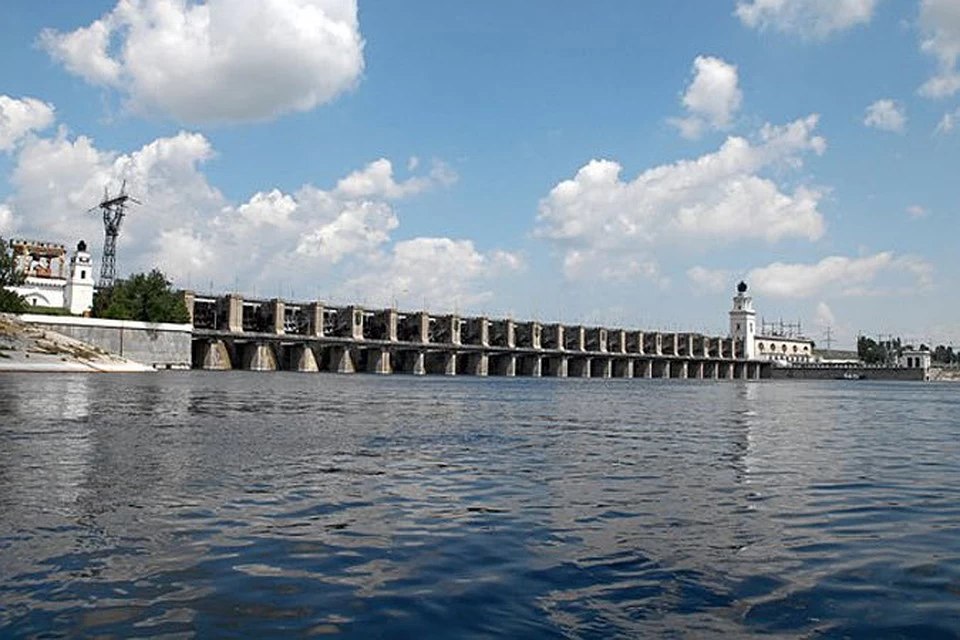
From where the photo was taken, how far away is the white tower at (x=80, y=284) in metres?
152

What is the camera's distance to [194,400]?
49750 millimetres

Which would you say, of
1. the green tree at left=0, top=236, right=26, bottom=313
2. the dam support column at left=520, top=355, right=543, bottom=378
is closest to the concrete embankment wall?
the green tree at left=0, top=236, right=26, bottom=313

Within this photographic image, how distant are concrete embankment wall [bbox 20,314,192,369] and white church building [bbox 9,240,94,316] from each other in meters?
27.6

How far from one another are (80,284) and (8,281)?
77.1 ft

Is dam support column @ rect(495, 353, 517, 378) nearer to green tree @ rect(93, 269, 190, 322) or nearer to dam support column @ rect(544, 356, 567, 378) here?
dam support column @ rect(544, 356, 567, 378)

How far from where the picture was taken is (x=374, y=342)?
158 meters

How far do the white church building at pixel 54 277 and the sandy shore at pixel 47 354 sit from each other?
116ft

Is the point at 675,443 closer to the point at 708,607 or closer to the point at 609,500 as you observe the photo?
the point at 609,500

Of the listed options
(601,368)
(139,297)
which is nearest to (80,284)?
(139,297)

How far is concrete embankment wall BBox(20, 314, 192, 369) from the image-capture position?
11481 cm

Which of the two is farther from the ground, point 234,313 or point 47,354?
point 234,313

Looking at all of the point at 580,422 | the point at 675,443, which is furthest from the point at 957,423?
the point at 675,443

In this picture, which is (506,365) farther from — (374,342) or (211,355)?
(211,355)

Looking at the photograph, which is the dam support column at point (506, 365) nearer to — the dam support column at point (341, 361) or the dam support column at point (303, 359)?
the dam support column at point (341, 361)
